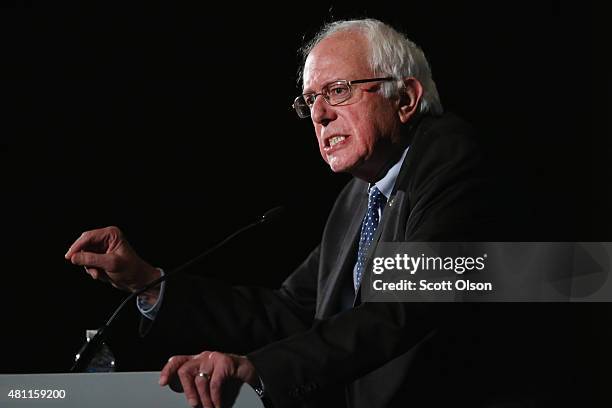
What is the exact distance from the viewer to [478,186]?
1.79 metres

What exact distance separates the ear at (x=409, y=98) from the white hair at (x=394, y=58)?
0.04 ft

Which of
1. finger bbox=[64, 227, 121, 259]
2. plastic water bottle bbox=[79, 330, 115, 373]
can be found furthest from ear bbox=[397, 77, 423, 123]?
plastic water bottle bbox=[79, 330, 115, 373]

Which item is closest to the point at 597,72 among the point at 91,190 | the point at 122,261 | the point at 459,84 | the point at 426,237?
the point at 459,84

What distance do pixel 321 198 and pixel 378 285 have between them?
103 cm

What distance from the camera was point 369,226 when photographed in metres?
2.09

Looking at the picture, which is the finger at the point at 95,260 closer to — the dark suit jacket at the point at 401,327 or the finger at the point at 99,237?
the finger at the point at 99,237

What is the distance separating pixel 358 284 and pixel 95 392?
873mm

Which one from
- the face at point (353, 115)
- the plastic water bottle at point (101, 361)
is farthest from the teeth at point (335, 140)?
the plastic water bottle at point (101, 361)

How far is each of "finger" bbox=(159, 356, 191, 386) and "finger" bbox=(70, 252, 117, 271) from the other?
2.16 feet

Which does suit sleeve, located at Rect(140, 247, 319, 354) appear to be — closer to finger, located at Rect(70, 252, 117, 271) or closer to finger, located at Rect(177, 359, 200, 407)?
finger, located at Rect(70, 252, 117, 271)

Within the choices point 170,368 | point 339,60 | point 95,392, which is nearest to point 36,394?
point 95,392

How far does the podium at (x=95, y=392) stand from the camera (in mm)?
1251

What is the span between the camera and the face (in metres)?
2.07

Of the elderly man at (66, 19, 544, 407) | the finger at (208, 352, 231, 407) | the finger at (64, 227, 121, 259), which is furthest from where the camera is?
the finger at (64, 227, 121, 259)
